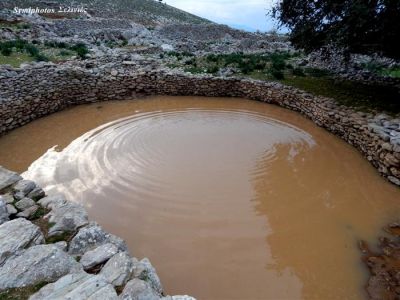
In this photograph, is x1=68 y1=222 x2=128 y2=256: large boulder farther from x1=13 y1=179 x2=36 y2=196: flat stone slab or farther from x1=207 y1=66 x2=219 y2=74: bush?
x1=207 y1=66 x2=219 y2=74: bush

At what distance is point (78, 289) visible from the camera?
3.01m

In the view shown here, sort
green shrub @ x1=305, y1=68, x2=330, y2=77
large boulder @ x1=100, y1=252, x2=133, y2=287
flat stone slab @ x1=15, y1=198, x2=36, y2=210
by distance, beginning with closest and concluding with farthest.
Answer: large boulder @ x1=100, y1=252, x2=133, y2=287 < flat stone slab @ x1=15, y1=198, x2=36, y2=210 < green shrub @ x1=305, y1=68, x2=330, y2=77

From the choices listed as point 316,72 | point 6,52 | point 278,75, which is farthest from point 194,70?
point 6,52

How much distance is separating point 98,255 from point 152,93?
1196 cm

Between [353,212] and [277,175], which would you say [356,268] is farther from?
[277,175]

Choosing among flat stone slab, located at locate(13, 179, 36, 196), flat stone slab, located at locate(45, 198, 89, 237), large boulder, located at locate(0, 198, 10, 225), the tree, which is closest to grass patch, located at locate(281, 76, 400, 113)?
the tree

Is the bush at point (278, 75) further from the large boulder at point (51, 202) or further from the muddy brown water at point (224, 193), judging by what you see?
the large boulder at point (51, 202)

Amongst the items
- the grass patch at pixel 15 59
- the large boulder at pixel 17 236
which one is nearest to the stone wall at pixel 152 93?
the grass patch at pixel 15 59

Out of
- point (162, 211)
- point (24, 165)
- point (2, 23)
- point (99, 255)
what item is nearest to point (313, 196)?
point (162, 211)

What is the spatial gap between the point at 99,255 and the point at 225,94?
12123 mm

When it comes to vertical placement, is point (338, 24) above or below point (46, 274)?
above

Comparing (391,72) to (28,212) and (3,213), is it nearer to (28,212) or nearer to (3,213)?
(28,212)

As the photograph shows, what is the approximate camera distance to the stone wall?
8680mm

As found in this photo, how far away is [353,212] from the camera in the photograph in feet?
21.6
